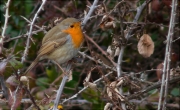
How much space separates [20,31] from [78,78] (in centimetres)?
103

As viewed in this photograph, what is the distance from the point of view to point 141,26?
12.1ft

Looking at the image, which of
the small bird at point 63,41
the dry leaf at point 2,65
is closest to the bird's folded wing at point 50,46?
the small bird at point 63,41

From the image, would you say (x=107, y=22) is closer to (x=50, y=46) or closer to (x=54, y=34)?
(x=54, y=34)

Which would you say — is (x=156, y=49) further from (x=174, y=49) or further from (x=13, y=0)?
(x=13, y=0)

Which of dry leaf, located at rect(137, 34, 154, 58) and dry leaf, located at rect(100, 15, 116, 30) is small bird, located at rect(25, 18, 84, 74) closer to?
dry leaf, located at rect(100, 15, 116, 30)

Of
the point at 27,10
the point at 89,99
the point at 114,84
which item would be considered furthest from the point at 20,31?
the point at 114,84

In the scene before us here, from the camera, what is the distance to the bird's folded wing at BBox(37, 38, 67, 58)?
437cm

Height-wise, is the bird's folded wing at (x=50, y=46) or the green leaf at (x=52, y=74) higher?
the bird's folded wing at (x=50, y=46)

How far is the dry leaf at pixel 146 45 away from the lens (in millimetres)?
3496

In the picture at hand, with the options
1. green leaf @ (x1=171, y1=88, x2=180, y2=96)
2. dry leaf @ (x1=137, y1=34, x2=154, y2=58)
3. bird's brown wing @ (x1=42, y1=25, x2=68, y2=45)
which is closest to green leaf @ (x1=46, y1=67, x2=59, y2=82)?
bird's brown wing @ (x1=42, y1=25, x2=68, y2=45)

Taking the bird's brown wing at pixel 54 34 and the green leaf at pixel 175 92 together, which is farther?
the green leaf at pixel 175 92

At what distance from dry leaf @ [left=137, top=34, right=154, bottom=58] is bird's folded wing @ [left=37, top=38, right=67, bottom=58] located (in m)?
1.17

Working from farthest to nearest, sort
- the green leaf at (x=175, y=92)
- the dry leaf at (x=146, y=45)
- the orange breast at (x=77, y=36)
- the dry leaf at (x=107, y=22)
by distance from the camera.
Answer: the green leaf at (x=175, y=92), the orange breast at (x=77, y=36), the dry leaf at (x=107, y=22), the dry leaf at (x=146, y=45)

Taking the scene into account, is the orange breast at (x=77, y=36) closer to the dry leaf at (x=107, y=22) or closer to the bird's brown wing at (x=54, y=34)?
the bird's brown wing at (x=54, y=34)
